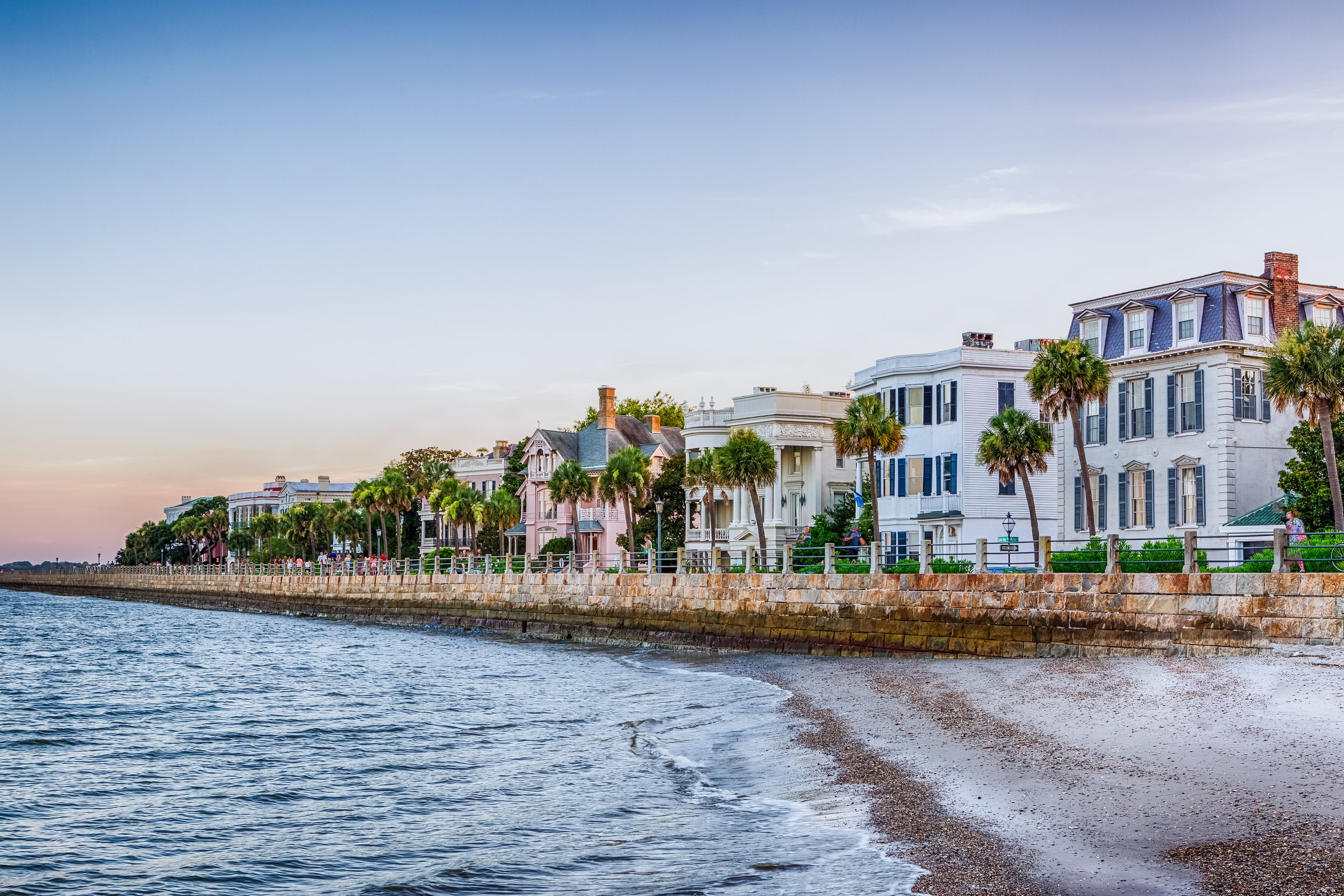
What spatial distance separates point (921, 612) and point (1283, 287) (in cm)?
2154

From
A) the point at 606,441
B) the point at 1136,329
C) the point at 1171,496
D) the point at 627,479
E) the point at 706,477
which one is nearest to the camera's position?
the point at 1171,496

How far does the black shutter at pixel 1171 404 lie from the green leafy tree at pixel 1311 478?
4.29 meters

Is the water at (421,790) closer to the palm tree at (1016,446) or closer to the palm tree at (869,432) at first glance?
the palm tree at (1016,446)

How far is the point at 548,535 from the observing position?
306 feet

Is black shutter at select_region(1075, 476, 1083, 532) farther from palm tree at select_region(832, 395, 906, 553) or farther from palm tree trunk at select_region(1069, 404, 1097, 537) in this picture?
palm tree at select_region(832, 395, 906, 553)

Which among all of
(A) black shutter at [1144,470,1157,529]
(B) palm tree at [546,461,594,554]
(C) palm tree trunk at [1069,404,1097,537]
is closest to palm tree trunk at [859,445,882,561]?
(C) palm tree trunk at [1069,404,1097,537]

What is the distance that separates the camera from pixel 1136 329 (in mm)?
45906

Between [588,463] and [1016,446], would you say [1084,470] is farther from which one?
[588,463]

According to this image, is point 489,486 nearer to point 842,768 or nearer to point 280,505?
point 280,505

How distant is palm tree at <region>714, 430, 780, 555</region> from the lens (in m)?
62.8

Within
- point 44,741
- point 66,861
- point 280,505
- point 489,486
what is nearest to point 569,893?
point 66,861

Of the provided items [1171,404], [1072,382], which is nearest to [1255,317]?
[1171,404]

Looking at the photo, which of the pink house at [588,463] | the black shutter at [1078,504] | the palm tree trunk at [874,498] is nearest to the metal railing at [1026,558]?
the black shutter at [1078,504]

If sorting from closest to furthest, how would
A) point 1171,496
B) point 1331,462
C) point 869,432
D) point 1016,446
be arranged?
point 1331,462 → point 1171,496 → point 1016,446 → point 869,432
